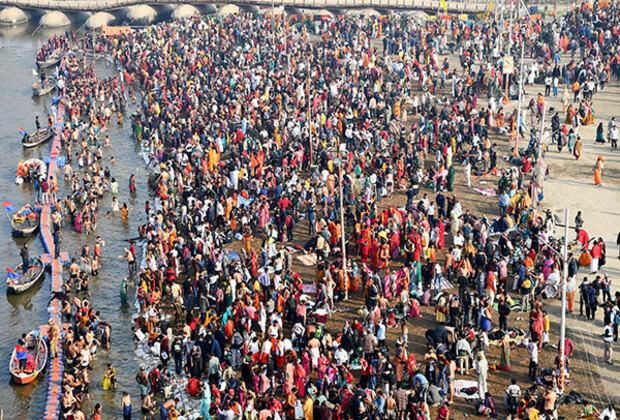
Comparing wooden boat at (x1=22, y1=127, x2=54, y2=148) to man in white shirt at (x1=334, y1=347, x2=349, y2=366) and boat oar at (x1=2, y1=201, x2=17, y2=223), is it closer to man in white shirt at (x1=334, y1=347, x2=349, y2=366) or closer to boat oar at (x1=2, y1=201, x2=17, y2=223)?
boat oar at (x1=2, y1=201, x2=17, y2=223)

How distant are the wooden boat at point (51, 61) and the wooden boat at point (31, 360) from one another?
52.4 m

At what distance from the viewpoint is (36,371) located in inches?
1254

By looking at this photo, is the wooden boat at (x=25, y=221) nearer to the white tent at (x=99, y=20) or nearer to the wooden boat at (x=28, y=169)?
the wooden boat at (x=28, y=169)

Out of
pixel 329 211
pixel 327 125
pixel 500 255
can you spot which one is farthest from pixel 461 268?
pixel 327 125

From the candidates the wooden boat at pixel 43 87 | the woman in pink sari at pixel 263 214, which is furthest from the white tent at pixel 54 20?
the woman in pink sari at pixel 263 214

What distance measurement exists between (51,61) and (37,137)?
78.6 feet

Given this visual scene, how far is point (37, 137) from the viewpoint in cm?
5984

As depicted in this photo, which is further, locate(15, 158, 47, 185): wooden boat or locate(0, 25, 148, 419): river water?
locate(15, 158, 47, 185): wooden boat

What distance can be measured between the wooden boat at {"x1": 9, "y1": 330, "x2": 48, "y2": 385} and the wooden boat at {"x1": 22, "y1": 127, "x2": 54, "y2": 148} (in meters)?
28.7

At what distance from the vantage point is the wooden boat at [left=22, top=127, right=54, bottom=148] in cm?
5922

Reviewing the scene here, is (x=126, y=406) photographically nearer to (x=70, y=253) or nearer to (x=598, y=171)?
(x=70, y=253)

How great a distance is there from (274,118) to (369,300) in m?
24.2

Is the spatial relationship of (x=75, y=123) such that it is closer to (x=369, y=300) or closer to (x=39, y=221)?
(x=39, y=221)

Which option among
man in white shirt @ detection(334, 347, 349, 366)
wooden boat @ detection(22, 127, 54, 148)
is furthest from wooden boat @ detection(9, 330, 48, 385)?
wooden boat @ detection(22, 127, 54, 148)
